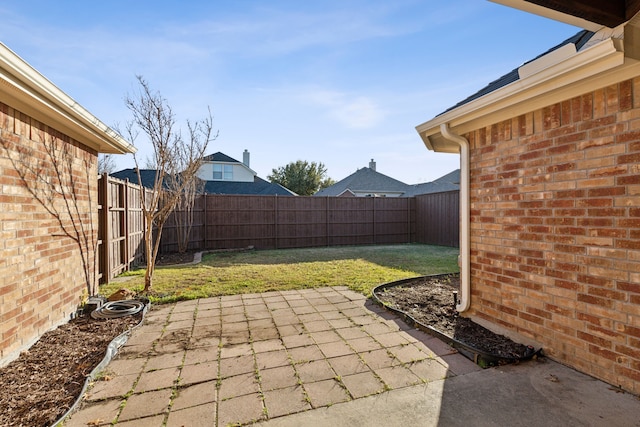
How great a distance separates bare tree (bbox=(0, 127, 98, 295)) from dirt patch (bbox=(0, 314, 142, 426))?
118cm

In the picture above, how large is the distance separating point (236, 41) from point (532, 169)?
17.4 feet

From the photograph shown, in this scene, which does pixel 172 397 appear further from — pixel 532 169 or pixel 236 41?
pixel 236 41

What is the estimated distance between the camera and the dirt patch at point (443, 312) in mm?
2910

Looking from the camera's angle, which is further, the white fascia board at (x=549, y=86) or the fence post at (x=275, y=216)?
the fence post at (x=275, y=216)

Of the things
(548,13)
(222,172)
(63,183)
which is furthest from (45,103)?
(222,172)

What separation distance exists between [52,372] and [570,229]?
14.5 ft

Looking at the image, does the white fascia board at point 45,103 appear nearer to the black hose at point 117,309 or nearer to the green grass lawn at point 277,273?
the black hose at point 117,309

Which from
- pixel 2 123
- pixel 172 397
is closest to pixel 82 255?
pixel 2 123

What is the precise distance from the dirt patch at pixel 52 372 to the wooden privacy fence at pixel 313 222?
5.18m

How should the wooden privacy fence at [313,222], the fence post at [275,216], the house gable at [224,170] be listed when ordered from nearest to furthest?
the wooden privacy fence at [313,222] < the fence post at [275,216] < the house gable at [224,170]

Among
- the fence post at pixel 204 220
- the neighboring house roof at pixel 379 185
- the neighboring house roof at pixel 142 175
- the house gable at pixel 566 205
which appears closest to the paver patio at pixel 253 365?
the house gable at pixel 566 205

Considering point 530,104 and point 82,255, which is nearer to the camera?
point 530,104

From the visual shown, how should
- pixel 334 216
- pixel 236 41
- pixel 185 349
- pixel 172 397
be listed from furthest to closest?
pixel 334 216 < pixel 236 41 < pixel 185 349 < pixel 172 397

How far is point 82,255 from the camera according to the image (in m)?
4.31
